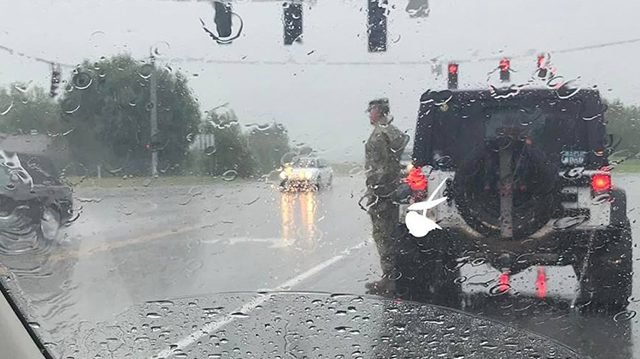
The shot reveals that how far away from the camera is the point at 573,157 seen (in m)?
6.20

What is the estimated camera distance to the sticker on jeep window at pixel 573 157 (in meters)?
6.19

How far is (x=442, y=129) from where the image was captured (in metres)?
6.41

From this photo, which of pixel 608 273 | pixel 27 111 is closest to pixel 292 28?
pixel 27 111

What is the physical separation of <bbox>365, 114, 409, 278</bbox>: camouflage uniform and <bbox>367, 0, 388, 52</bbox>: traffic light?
1.87 feet

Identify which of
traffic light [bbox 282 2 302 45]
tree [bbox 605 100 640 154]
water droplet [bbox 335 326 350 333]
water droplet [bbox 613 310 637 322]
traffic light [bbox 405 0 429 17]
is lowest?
water droplet [bbox 613 310 637 322]

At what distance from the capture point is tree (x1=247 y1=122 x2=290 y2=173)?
20.1 ft

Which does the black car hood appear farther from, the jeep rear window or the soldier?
the jeep rear window

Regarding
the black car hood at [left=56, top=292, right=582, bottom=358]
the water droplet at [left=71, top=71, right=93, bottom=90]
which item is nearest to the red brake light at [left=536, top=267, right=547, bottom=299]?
the black car hood at [left=56, top=292, right=582, bottom=358]

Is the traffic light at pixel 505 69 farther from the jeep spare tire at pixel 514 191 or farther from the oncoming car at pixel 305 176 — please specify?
the oncoming car at pixel 305 176

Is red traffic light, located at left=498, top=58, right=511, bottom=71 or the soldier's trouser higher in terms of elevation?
red traffic light, located at left=498, top=58, right=511, bottom=71

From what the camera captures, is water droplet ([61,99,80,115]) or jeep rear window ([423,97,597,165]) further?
jeep rear window ([423,97,597,165])

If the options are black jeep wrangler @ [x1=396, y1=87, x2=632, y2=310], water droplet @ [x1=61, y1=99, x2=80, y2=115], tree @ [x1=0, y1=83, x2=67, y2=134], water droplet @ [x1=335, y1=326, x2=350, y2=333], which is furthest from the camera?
black jeep wrangler @ [x1=396, y1=87, x2=632, y2=310]

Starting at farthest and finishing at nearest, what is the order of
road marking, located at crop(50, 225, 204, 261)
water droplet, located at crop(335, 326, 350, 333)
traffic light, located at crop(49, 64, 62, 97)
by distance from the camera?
road marking, located at crop(50, 225, 204, 261), traffic light, located at crop(49, 64, 62, 97), water droplet, located at crop(335, 326, 350, 333)

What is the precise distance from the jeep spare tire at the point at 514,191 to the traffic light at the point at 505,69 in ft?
1.99
